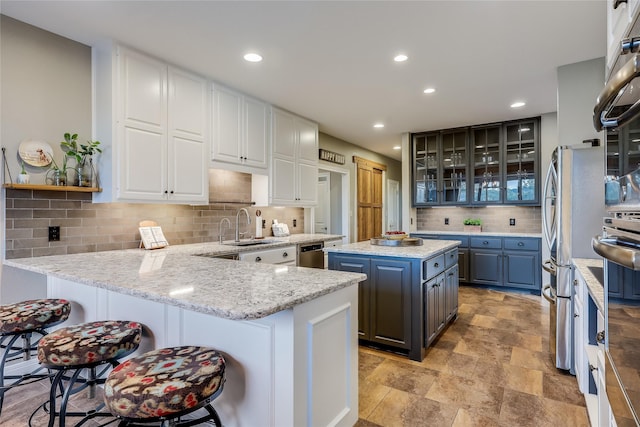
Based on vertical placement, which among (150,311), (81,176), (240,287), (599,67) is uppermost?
(599,67)

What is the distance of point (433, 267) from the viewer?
2.82 meters

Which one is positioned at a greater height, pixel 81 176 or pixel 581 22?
pixel 581 22

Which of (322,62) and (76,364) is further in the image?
(322,62)

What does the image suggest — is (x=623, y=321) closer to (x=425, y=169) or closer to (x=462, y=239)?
(x=462, y=239)

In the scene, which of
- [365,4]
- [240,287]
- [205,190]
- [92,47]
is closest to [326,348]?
[240,287]

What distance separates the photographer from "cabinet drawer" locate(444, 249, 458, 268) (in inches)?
125

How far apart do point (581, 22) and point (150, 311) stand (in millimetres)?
3413

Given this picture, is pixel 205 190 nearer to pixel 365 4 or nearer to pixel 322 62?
pixel 322 62

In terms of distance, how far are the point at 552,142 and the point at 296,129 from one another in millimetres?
3487

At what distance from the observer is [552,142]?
4.54 m

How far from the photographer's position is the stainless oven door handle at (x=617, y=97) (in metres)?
0.70

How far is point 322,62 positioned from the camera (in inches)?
118

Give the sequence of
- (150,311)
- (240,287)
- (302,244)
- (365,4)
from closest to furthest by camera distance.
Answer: (240,287), (150,311), (365,4), (302,244)

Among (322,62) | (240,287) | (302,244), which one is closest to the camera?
(240,287)
